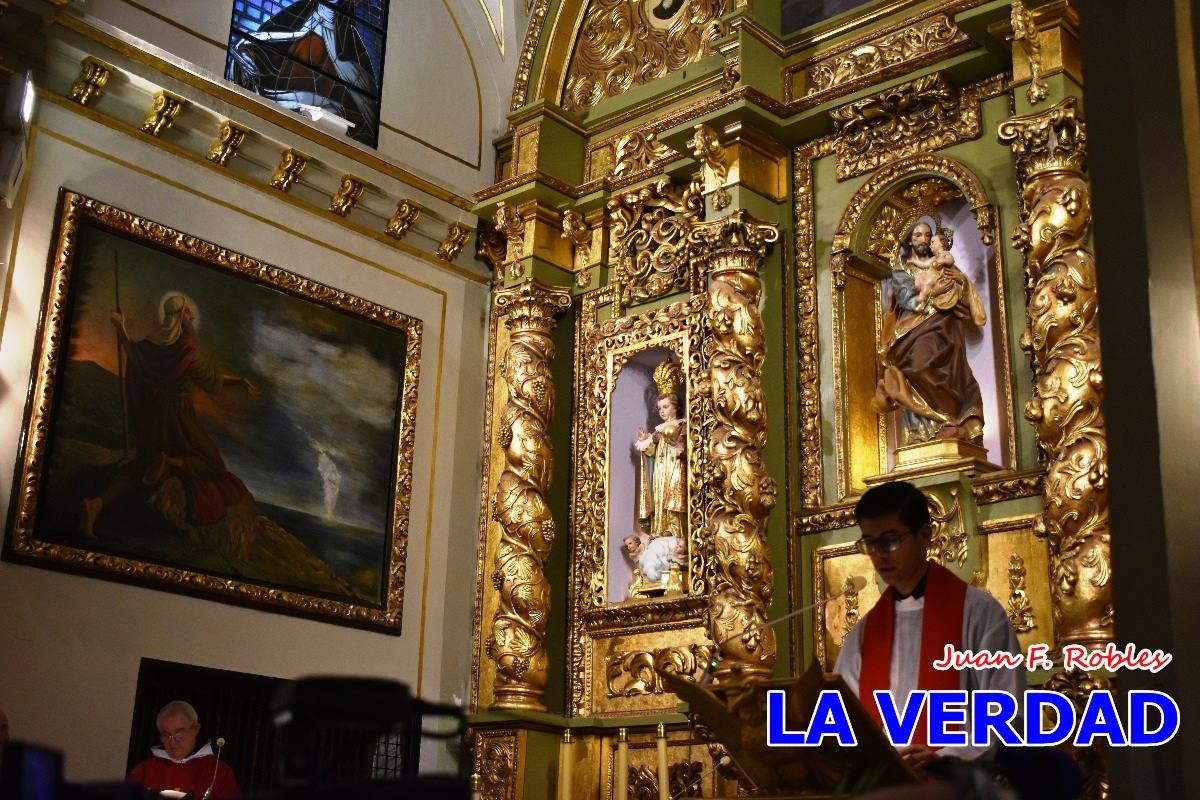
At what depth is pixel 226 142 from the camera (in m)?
10.5

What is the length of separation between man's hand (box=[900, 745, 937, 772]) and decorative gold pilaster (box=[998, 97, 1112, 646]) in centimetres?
346

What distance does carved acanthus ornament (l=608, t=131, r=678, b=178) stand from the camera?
11.6 metres

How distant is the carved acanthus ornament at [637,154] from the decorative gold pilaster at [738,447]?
4.25 feet

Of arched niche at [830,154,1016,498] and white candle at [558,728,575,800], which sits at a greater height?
arched niche at [830,154,1016,498]

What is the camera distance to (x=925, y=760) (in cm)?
475

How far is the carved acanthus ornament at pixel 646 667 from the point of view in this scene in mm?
10133

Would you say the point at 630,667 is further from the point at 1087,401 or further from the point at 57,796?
the point at 57,796

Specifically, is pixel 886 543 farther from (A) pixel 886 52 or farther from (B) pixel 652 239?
(B) pixel 652 239

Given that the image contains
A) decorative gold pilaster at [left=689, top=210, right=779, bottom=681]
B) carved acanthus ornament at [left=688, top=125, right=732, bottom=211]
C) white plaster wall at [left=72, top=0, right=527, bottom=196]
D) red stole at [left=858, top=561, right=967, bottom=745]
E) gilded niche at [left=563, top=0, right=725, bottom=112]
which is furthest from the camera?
white plaster wall at [left=72, top=0, right=527, bottom=196]

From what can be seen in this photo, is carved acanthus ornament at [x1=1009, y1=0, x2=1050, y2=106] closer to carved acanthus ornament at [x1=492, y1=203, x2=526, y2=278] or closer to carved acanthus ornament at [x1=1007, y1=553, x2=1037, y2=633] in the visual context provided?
carved acanthus ornament at [x1=1007, y1=553, x2=1037, y2=633]

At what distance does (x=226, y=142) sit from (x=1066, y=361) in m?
6.25

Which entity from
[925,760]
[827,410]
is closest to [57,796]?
[925,760]

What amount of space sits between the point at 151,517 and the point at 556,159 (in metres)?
4.71

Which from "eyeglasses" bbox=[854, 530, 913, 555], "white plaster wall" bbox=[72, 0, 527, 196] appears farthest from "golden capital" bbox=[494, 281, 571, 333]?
"eyeglasses" bbox=[854, 530, 913, 555]
